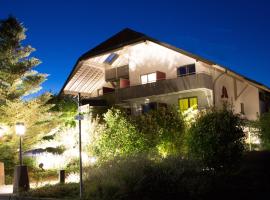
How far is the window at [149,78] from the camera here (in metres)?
35.2

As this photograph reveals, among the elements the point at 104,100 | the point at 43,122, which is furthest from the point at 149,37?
the point at 43,122

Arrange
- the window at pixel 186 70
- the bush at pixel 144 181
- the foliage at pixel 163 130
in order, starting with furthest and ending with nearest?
the window at pixel 186 70
the foliage at pixel 163 130
the bush at pixel 144 181

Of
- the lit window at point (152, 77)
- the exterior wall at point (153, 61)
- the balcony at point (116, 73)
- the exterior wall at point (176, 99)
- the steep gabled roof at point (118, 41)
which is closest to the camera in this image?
the exterior wall at point (176, 99)

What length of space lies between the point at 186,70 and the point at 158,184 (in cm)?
1854

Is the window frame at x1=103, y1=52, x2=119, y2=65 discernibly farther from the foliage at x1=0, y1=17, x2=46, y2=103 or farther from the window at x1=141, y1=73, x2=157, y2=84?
the foliage at x1=0, y1=17, x2=46, y2=103

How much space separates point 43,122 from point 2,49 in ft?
21.2

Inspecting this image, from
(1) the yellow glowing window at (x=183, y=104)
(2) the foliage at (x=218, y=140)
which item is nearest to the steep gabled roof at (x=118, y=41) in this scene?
(1) the yellow glowing window at (x=183, y=104)

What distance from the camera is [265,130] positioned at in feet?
96.7

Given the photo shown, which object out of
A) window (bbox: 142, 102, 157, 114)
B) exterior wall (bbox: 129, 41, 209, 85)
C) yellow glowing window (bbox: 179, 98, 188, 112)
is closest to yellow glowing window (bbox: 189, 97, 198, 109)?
yellow glowing window (bbox: 179, 98, 188, 112)

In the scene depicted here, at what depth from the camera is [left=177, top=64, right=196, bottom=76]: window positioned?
108 feet

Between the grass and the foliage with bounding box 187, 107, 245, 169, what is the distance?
3.49 feet

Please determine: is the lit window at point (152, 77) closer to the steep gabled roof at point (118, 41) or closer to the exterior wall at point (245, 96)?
the steep gabled roof at point (118, 41)

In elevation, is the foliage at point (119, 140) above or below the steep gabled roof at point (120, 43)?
below

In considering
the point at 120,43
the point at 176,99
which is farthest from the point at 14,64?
the point at 176,99
